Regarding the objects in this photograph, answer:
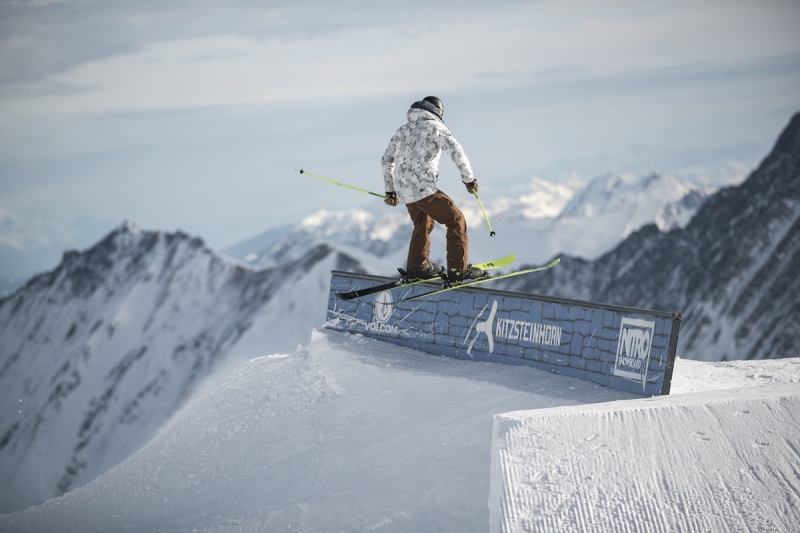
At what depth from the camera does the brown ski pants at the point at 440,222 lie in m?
12.9

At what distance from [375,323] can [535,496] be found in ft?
24.8

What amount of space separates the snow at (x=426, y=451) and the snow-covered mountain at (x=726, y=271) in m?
94.7

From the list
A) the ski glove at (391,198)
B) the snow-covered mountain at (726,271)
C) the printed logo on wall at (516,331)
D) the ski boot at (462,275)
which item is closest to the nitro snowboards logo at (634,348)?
the printed logo on wall at (516,331)

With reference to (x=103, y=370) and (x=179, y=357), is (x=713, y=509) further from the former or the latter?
(x=103, y=370)

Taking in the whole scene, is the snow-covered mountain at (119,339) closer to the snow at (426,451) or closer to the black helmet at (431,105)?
the snow at (426,451)

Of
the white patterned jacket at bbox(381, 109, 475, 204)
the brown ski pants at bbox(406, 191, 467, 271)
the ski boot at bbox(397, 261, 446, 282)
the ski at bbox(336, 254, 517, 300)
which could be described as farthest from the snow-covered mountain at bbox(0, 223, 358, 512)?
the white patterned jacket at bbox(381, 109, 475, 204)

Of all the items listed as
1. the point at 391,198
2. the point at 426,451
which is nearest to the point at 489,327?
the point at 391,198

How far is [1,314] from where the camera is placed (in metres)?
119

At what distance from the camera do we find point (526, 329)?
1336 cm

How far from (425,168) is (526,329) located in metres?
3.37

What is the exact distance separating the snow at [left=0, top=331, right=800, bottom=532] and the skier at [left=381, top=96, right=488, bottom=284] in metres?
2.68

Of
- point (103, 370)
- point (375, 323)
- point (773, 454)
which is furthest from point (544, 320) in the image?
point (103, 370)

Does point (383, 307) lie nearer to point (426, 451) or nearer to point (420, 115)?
point (420, 115)

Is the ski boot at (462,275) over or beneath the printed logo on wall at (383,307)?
over
